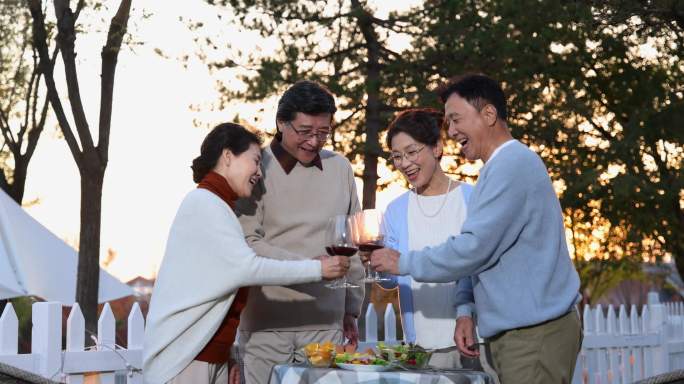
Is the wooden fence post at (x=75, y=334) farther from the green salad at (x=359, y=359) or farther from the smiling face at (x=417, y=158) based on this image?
the green salad at (x=359, y=359)

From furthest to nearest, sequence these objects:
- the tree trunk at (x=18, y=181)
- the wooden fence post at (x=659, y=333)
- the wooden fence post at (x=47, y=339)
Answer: the tree trunk at (x=18, y=181)
the wooden fence post at (x=659, y=333)
the wooden fence post at (x=47, y=339)

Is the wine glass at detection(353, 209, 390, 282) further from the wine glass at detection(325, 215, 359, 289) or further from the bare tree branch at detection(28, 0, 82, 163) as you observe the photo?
the bare tree branch at detection(28, 0, 82, 163)

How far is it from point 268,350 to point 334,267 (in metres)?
0.78

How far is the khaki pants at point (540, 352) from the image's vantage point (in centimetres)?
388

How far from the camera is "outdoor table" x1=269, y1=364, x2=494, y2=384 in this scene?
383 centimetres

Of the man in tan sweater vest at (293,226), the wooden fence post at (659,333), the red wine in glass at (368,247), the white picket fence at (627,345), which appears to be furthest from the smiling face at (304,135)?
the wooden fence post at (659,333)

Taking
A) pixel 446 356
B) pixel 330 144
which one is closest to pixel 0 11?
pixel 330 144

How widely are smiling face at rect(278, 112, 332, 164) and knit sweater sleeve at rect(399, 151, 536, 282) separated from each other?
3.61 feet

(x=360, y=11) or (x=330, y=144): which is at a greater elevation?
(x=360, y=11)

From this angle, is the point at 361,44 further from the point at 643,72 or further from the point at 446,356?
the point at 446,356

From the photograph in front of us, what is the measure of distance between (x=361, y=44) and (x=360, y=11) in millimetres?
975

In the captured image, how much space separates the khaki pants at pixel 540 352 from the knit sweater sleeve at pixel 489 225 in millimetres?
292

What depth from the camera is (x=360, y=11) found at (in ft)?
55.4

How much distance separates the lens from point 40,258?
15.5 m
